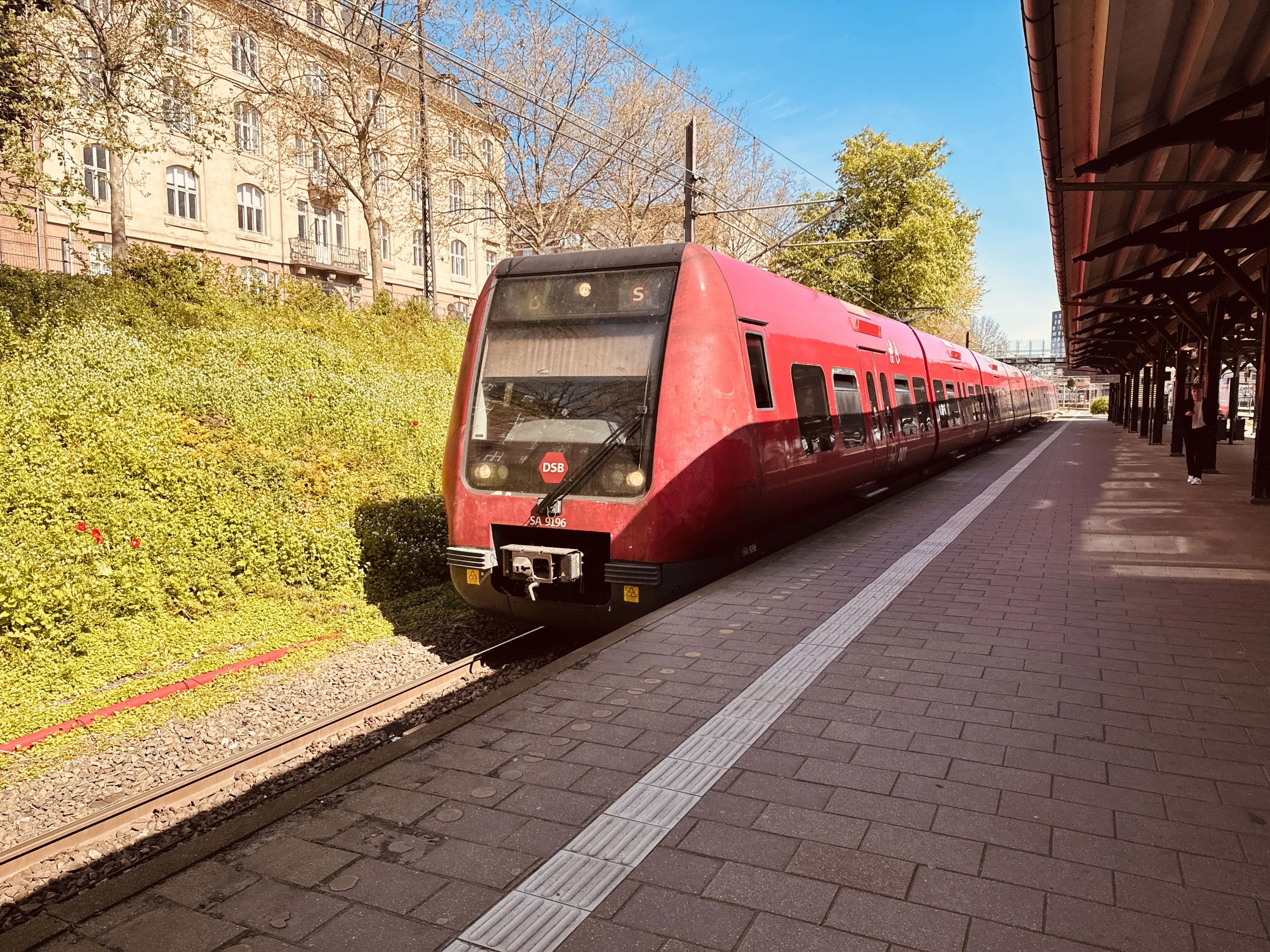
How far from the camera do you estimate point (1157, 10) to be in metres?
5.80

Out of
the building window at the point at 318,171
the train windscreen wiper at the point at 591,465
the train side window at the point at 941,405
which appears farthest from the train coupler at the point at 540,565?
the building window at the point at 318,171

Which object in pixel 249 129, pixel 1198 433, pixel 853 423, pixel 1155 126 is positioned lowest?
pixel 1198 433

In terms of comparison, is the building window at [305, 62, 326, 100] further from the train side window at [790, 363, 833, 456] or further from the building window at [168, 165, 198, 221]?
the train side window at [790, 363, 833, 456]

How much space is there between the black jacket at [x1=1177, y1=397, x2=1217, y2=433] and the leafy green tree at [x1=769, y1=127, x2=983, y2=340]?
18828 millimetres

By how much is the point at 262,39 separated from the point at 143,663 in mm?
20108

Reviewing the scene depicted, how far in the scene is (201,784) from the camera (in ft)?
15.0

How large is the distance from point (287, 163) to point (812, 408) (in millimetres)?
21972

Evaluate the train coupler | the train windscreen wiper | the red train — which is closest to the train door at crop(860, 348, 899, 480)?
the red train

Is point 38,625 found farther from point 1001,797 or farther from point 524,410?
point 1001,797

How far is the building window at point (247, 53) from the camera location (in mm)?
21266

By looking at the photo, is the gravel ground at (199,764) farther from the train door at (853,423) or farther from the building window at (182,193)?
the building window at (182,193)

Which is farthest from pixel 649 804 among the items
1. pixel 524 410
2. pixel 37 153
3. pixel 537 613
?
pixel 37 153

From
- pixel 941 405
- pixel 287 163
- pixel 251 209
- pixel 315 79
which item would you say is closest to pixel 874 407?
pixel 941 405

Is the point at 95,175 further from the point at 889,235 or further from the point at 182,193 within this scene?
the point at 889,235
